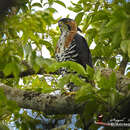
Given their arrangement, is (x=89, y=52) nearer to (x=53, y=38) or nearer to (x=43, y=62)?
(x=53, y=38)

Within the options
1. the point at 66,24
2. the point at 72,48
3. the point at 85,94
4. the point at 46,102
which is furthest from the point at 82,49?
the point at 85,94

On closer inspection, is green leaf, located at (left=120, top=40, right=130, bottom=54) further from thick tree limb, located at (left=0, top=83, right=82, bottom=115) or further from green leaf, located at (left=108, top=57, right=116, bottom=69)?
green leaf, located at (left=108, top=57, right=116, bottom=69)

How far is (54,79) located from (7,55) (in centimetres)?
194

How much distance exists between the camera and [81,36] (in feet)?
11.3

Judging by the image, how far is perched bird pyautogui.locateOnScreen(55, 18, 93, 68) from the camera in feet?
10.6

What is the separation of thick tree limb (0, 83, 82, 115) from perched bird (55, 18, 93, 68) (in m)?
1.20

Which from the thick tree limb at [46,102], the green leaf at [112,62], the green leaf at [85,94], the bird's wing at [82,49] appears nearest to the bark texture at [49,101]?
the thick tree limb at [46,102]

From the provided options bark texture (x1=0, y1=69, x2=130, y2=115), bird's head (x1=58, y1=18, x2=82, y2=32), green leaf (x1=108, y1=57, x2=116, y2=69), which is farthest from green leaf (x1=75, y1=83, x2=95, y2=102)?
bird's head (x1=58, y1=18, x2=82, y2=32)

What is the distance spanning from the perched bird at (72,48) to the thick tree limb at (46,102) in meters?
1.20

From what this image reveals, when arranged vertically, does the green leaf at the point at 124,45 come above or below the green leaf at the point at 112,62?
above

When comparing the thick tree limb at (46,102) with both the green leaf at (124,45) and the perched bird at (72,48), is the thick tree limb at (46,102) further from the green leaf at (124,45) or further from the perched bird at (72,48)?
the perched bird at (72,48)

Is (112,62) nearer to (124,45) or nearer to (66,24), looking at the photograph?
(66,24)

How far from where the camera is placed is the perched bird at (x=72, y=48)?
324 cm

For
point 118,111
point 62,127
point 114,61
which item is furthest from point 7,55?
point 114,61
